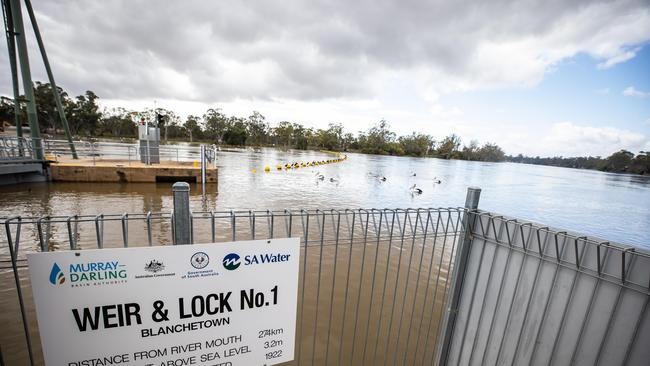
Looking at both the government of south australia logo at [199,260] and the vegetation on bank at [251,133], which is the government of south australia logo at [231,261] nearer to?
the government of south australia logo at [199,260]

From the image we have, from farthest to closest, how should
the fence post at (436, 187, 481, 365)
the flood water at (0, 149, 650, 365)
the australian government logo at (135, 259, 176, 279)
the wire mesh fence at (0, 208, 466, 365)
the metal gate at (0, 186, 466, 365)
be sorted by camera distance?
the flood water at (0, 149, 650, 365) → the fence post at (436, 187, 481, 365) → the wire mesh fence at (0, 208, 466, 365) → the metal gate at (0, 186, 466, 365) → the australian government logo at (135, 259, 176, 279)

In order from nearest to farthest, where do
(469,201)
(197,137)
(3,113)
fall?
(469,201) < (3,113) < (197,137)

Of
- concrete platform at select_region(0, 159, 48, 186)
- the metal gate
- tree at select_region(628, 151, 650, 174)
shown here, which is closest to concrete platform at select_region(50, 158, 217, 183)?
concrete platform at select_region(0, 159, 48, 186)

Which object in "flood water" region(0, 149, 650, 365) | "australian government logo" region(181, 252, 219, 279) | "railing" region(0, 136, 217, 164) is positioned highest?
"australian government logo" region(181, 252, 219, 279)

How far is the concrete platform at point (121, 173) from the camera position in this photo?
13.7 meters

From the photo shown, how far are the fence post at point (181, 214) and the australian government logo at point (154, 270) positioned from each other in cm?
17

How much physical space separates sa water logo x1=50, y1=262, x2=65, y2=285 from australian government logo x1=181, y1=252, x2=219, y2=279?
68cm

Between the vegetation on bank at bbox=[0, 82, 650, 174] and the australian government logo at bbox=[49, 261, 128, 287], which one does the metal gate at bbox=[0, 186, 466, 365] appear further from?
the vegetation on bank at bbox=[0, 82, 650, 174]

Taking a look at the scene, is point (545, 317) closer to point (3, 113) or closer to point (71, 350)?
point (71, 350)

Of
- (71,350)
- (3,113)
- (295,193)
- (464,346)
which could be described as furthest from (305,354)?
(3,113)

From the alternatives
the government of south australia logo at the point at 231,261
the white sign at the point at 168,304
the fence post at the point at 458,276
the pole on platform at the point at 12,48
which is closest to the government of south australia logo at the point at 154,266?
the white sign at the point at 168,304

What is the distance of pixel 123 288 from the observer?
1.86 metres

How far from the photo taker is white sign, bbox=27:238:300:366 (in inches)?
69.2

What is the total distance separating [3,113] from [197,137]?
1865 inches
